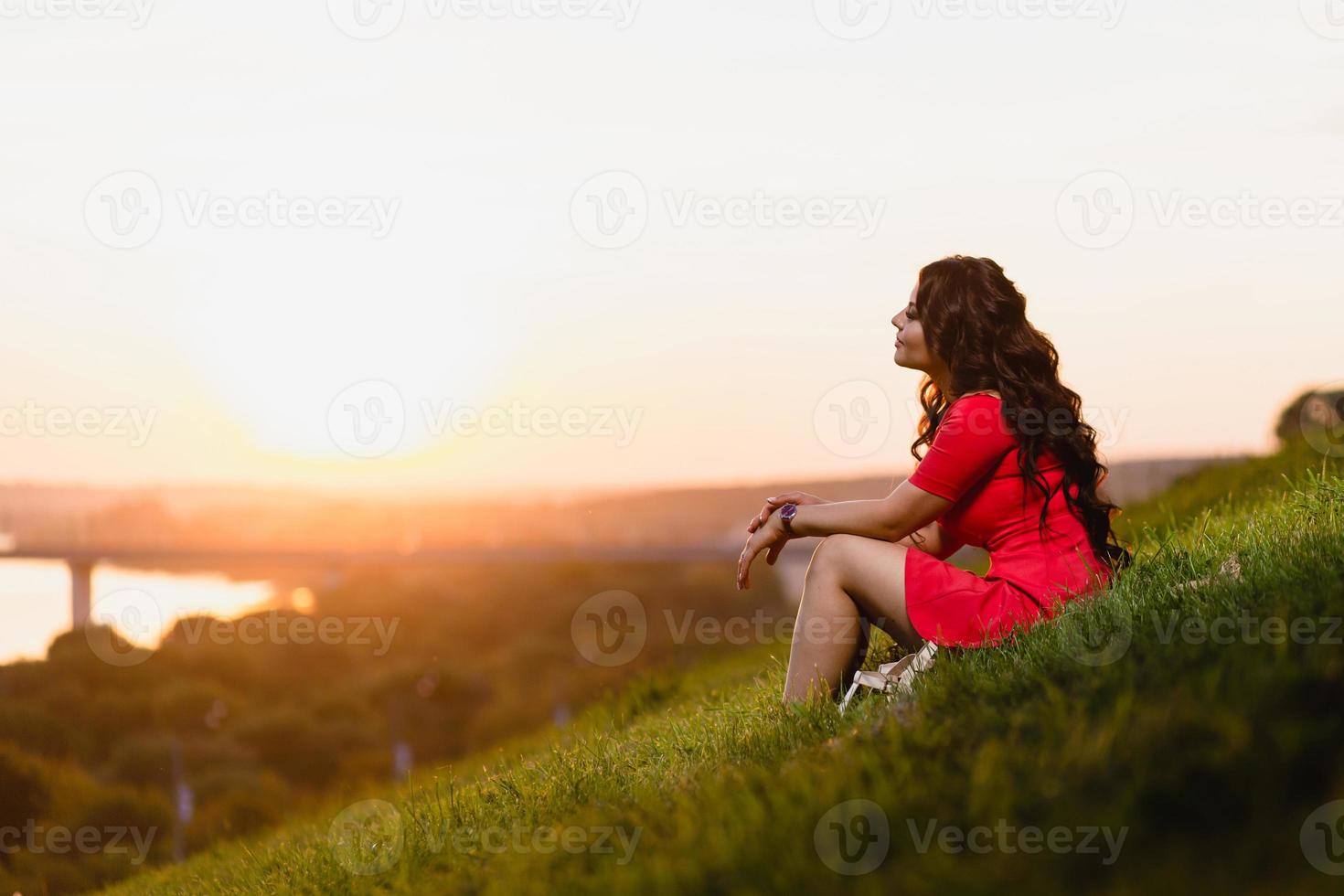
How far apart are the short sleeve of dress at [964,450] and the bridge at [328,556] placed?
31.5 metres

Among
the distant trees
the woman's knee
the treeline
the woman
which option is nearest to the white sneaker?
the woman

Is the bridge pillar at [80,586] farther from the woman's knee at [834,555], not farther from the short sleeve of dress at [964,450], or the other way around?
the short sleeve of dress at [964,450]

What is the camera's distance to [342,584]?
36.0 m

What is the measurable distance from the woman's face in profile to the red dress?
0.94 feet

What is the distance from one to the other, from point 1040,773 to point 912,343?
7.17 ft

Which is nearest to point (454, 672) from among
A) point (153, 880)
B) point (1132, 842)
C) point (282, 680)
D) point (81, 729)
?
point (282, 680)

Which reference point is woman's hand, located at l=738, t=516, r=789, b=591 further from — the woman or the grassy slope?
the grassy slope

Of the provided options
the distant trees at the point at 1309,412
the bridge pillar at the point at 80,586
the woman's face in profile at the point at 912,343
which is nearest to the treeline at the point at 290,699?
the woman's face in profile at the point at 912,343

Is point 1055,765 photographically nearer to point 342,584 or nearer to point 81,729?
point 81,729

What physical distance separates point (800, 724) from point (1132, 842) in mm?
1740

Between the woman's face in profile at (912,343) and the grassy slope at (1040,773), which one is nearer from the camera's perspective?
the grassy slope at (1040,773)

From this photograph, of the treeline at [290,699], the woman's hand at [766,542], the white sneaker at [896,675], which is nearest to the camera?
the white sneaker at [896,675]

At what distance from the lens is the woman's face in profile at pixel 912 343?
467 cm

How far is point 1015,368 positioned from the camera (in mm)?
4539
